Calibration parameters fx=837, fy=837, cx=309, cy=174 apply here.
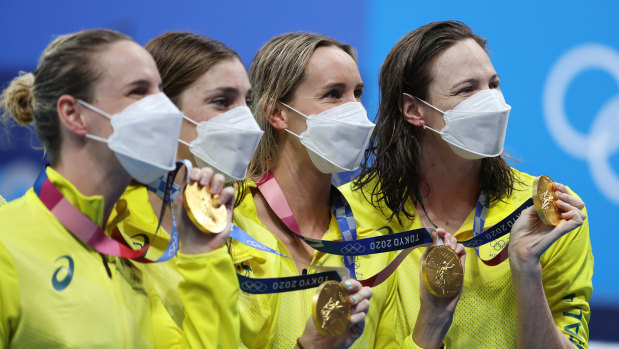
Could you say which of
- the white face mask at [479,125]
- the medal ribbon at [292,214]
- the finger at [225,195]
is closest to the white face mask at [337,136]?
the medal ribbon at [292,214]

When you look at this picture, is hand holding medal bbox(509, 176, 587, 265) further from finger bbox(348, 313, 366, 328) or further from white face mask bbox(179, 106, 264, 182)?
white face mask bbox(179, 106, 264, 182)

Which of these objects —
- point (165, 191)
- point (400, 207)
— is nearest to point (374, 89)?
point (400, 207)

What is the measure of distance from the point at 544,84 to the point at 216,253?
141 inches

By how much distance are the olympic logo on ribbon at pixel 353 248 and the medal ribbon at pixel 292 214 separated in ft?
0.10

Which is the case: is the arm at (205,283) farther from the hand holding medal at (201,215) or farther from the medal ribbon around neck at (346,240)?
the medal ribbon around neck at (346,240)

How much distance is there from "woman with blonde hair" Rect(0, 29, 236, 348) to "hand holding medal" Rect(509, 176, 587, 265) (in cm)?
126

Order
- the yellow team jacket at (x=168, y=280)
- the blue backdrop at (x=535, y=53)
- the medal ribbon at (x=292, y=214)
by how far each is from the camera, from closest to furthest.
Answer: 1. the yellow team jacket at (x=168, y=280)
2. the medal ribbon at (x=292, y=214)
3. the blue backdrop at (x=535, y=53)

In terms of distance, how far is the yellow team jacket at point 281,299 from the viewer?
287 cm

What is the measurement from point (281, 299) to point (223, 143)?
610 millimetres

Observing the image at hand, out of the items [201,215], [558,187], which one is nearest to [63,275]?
[201,215]

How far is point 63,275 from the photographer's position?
225 cm

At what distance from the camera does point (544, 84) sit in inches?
213

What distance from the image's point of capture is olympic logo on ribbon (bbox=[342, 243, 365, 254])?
315 cm

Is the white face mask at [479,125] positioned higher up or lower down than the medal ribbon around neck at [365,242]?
higher up
